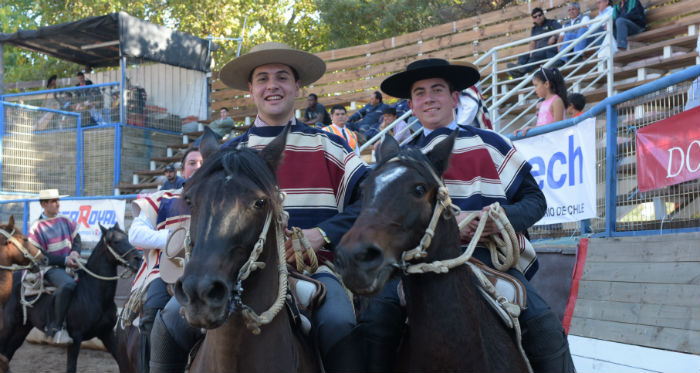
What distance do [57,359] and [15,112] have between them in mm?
9864

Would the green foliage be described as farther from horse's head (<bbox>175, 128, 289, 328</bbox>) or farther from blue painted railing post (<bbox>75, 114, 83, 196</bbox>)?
horse's head (<bbox>175, 128, 289, 328</bbox>)

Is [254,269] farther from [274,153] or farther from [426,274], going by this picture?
[426,274]

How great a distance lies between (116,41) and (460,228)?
71.2ft

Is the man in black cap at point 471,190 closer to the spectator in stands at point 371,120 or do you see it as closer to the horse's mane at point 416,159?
the horse's mane at point 416,159

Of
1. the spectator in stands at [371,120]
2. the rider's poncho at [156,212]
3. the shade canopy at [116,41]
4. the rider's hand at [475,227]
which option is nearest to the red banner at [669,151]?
the rider's hand at [475,227]

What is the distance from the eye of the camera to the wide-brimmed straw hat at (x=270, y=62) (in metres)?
4.41

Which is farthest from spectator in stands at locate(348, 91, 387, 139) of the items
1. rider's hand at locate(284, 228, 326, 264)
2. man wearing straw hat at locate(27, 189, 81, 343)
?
rider's hand at locate(284, 228, 326, 264)

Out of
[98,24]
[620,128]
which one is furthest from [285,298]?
[98,24]

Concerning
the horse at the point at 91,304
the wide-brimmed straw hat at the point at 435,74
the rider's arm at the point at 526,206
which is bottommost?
the horse at the point at 91,304

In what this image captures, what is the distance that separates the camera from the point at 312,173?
14.3 ft

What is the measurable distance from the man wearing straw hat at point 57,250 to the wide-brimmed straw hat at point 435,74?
8.02 m

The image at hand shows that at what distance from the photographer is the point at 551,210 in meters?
7.90

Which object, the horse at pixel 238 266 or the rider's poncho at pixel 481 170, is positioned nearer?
the horse at pixel 238 266

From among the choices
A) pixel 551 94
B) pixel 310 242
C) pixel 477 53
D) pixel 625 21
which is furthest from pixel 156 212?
pixel 477 53
